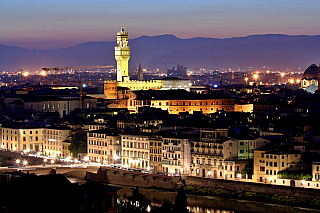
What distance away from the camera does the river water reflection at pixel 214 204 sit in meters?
44.6

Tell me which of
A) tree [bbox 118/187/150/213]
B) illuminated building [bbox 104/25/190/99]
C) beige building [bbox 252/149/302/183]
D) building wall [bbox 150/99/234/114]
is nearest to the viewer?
tree [bbox 118/187/150/213]

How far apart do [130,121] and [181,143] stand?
1141 centimetres

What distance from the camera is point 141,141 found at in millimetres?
56312

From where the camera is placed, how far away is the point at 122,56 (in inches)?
3816

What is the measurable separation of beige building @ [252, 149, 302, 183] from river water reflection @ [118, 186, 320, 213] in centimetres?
218

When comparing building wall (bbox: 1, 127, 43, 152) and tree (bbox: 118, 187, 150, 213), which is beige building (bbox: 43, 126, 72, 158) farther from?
tree (bbox: 118, 187, 150, 213)

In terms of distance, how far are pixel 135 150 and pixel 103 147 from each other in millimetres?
4141

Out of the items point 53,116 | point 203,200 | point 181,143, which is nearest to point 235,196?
point 203,200

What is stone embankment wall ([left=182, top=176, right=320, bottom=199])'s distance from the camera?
44.2 metres

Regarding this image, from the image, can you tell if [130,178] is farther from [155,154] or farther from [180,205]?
[180,205]

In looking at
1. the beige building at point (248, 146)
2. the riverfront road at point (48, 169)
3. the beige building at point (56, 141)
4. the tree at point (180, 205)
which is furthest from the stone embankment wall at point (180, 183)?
the beige building at point (56, 141)

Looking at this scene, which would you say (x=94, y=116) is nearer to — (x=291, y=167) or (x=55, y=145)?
(x=55, y=145)

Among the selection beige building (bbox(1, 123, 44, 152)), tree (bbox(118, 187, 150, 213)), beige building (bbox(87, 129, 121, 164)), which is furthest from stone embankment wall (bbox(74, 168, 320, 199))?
beige building (bbox(1, 123, 44, 152))

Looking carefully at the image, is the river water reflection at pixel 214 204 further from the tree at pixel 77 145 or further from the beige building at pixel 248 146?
the tree at pixel 77 145
